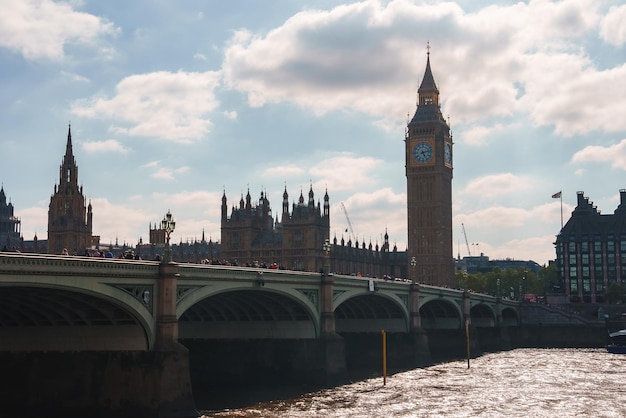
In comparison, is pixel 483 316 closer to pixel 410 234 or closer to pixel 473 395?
pixel 410 234

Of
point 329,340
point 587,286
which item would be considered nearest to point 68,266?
point 329,340

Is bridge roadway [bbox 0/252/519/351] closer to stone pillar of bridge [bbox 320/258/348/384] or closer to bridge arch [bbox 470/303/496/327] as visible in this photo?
stone pillar of bridge [bbox 320/258/348/384]

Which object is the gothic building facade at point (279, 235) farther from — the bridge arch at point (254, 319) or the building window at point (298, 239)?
the bridge arch at point (254, 319)

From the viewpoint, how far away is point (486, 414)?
52.2 m

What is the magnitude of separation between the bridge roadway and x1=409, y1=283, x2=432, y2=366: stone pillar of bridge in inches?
349

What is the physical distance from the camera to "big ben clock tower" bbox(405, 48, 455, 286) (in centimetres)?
19475

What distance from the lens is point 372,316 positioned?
299 ft

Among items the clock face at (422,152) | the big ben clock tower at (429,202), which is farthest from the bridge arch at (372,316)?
the clock face at (422,152)

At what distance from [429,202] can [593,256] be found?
3678 cm

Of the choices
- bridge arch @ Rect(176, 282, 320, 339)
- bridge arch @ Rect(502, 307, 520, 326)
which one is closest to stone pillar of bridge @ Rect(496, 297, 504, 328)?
bridge arch @ Rect(502, 307, 520, 326)

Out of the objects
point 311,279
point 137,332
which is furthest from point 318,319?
point 137,332

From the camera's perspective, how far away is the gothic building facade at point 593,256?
187500mm

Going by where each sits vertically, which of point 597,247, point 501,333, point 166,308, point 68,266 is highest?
point 597,247

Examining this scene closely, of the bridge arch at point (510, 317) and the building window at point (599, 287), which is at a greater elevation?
the building window at point (599, 287)
